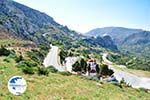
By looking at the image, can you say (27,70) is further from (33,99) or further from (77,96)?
(33,99)

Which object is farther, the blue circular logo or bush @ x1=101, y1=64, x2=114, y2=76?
bush @ x1=101, y1=64, x2=114, y2=76

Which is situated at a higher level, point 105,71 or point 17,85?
point 17,85

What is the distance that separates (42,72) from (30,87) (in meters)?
11.7

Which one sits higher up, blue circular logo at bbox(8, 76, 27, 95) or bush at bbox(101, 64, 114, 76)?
blue circular logo at bbox(8, 76, 27, 95)

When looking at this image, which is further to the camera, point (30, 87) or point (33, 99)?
point (30, 87)

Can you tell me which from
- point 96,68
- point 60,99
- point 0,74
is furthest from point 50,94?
point 96,68

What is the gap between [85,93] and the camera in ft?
99.9

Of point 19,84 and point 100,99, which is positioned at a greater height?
point 19,84

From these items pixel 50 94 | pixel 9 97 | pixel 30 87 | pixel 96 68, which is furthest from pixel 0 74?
pixel 96 68

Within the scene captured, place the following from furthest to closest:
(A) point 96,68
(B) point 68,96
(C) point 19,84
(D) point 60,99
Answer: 1. (A) point 96,68
2. (B) point 68,96
3. (D) point 60,99
4. (C) point 19,84

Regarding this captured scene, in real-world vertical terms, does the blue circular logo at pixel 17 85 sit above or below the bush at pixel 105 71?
above

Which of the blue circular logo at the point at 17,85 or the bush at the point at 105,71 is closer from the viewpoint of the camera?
the blue circular logo at the point at 17,85

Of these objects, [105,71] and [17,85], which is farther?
[105,71]

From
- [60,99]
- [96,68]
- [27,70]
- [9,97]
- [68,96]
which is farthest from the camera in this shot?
[96,68]
